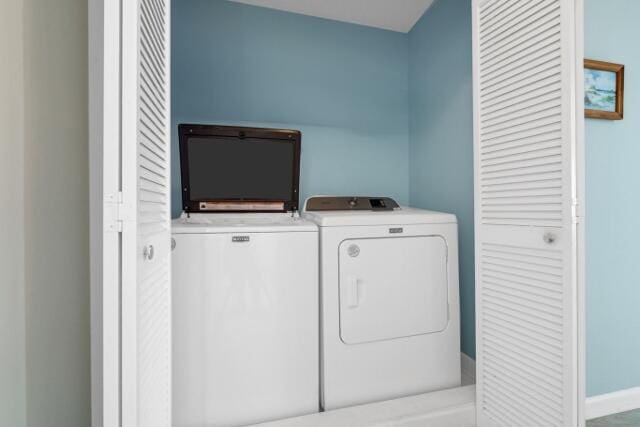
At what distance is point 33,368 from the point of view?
35.6 inches

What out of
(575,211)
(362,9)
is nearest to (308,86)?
(362,9)

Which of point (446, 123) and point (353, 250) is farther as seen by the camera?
point (446, 123)

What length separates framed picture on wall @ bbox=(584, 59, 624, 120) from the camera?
5.28 feet

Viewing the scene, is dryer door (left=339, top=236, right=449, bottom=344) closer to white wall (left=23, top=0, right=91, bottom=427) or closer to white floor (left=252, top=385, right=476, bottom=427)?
white floor (left=252, top=385, right=476, bottom=427)

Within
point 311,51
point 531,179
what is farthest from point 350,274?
point 311,51

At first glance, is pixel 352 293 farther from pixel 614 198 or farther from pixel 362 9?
pixel 362 9

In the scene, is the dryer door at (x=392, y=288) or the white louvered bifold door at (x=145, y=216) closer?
the white louvered bifold door at (x=145, y=216)

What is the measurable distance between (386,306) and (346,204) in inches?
28.4

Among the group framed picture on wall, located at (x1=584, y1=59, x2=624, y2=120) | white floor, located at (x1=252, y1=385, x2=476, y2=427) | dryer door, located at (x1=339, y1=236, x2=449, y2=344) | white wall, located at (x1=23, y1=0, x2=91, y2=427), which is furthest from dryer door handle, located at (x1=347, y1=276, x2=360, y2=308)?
framed picture on wall, located at (x1=584, y1=59, x2=624, y2=120)

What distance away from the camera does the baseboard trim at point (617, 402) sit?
5.48 feet

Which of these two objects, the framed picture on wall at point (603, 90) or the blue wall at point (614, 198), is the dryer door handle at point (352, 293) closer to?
the blue wall at point (614, 198)

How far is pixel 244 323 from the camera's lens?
1.57 meters

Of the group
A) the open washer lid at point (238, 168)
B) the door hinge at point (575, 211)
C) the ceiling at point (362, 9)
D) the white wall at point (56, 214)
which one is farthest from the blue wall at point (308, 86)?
the door hinge at point (575, 211)

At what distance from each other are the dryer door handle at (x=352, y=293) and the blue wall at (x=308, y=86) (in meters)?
0.98
